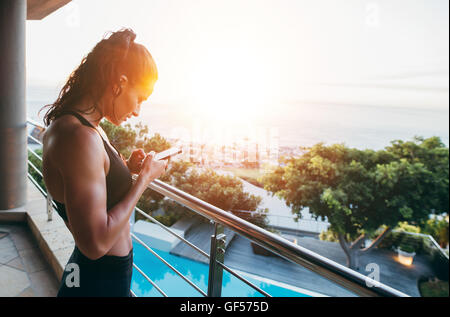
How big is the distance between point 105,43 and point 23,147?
7.29 feet

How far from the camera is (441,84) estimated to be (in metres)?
31.8

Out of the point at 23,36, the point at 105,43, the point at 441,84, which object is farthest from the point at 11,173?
the point at 441,84

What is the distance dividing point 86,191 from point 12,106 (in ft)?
7.62

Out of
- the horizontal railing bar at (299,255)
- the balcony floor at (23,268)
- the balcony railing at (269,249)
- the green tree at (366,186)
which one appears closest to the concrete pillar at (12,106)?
the balcony floor at (23,268)

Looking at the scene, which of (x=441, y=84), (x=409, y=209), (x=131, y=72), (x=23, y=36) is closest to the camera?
(x=131, y=72)

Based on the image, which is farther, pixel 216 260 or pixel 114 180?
pixel 216 260

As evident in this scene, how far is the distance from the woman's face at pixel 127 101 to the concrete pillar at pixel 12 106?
6.99 feet

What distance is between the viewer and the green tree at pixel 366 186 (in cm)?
1193

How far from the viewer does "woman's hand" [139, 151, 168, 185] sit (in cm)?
68

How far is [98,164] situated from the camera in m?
0.53

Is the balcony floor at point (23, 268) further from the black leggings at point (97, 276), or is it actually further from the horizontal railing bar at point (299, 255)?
the horizontal railing bar at point (299, 255)

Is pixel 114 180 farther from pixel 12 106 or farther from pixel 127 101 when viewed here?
pixel 12 106

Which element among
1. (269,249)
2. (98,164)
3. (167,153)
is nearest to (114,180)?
(98,164)
